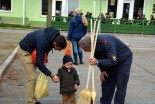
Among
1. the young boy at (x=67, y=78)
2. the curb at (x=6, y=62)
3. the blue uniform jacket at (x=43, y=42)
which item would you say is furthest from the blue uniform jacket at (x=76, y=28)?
the blue uniform jacket at (x=43, y=42)

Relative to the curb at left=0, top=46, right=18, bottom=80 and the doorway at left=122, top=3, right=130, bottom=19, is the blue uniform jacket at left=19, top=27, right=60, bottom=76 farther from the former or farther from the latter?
the doorway at left=122, top=3, right=130, bottom=19

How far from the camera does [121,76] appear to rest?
16.3ft

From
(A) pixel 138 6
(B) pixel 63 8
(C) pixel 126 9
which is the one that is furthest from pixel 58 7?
(A) pixel 138 6

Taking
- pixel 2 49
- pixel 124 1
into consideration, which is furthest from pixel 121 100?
pixel 124 1

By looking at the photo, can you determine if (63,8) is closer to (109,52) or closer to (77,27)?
(77,27)

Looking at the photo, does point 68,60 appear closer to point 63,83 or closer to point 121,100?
point 63,83

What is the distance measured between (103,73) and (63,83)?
2.28ft

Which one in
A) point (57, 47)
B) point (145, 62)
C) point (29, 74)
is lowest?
point (145, 62)

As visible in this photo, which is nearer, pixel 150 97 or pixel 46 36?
pixel 46 36

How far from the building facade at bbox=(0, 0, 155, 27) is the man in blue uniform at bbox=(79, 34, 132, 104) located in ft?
69.6

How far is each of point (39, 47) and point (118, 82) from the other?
139 cm

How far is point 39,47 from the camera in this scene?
15.5ft

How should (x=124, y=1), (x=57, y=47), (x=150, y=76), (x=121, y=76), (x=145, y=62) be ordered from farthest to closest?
(x=124, y=1)
(x=145, y=62)
(x=150, y=76)
(x=121, y=76)
(x=57, y=47)

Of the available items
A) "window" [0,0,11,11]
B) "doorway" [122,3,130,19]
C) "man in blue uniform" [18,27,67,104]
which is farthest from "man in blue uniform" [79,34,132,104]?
"window" [0,0,11,11]
